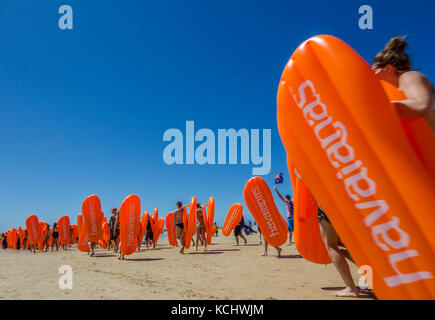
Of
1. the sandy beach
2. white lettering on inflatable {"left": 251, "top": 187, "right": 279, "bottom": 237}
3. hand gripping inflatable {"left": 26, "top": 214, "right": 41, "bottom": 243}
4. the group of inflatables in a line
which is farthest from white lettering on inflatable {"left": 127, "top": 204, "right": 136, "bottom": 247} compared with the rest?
hand gripping inflatable {"left": 26, "top": 214, "right": 41, "bottom": 243}

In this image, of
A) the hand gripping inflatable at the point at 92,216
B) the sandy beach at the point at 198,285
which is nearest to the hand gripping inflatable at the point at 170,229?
the hand gripping inflatable at the point at 92,216

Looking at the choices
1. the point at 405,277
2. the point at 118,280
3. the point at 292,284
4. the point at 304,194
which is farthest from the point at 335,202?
the point at 118,280

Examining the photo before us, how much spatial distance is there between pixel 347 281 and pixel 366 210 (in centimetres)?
207

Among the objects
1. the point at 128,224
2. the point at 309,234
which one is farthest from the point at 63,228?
the point at 309,234

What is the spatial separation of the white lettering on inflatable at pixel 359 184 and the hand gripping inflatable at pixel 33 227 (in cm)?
1701

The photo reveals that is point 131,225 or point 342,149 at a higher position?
point 342,149

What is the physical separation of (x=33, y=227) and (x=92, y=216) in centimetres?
799

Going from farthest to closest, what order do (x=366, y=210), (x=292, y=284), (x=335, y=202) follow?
(x=292, y=284) → (x=335, y=202) → (x=366, y=210)

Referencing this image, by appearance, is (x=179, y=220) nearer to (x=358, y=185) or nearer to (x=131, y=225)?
(x=131, y=225)

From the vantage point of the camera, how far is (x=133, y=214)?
26.6 ft

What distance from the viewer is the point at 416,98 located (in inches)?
55.0

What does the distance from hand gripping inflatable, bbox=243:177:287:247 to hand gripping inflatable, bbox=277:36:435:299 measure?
16.7 feet

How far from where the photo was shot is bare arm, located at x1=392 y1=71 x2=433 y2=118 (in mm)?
1368
